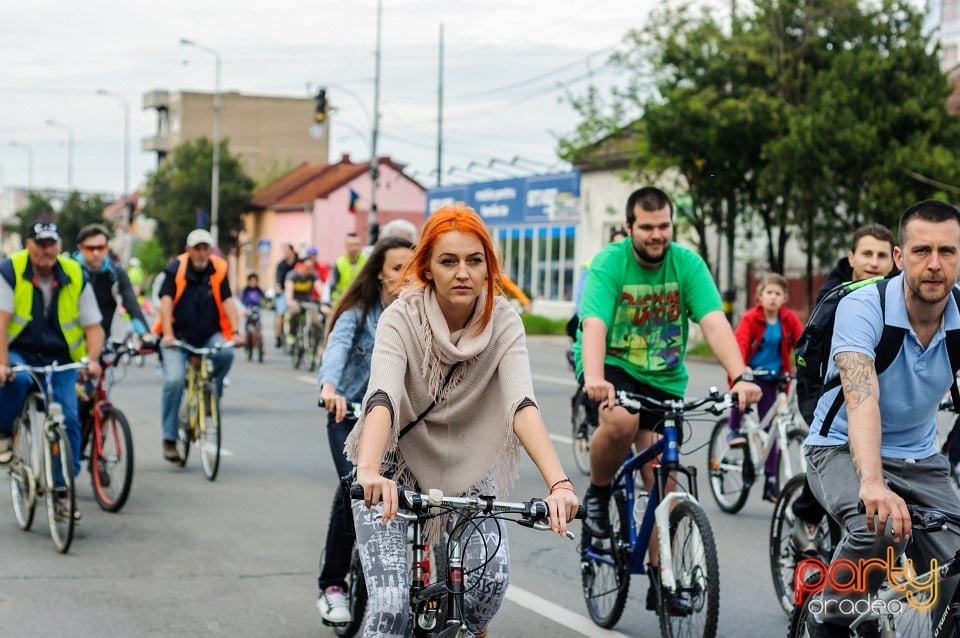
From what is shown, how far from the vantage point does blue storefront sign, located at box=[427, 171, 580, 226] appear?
46500 mm

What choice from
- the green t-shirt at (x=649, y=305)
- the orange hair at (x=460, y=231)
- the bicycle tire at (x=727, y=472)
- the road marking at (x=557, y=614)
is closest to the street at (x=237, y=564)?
the road marking at (x=557, y=614)

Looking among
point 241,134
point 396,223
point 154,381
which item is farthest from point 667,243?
point 241,134

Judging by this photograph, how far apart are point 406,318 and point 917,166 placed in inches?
952

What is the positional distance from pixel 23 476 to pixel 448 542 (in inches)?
220

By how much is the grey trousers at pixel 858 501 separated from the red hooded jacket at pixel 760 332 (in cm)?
526

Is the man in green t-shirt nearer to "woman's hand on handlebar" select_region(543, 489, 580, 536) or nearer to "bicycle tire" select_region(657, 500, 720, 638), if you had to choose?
"bicycle tire" select_region(657, 500, 720, 638)

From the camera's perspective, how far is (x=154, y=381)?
69.6ft

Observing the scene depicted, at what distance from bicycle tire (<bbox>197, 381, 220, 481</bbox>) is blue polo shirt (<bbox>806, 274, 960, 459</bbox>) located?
748 cm

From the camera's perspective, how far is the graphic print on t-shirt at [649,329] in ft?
22.1

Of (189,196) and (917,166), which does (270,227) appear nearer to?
(189,196)

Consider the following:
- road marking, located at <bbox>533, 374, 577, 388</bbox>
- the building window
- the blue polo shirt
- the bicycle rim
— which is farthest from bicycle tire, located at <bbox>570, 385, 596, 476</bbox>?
the building window

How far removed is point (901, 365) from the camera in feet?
15.6

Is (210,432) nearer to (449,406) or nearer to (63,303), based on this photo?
(63,303)

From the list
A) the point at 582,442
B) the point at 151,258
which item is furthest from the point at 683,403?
the point at 151,258
